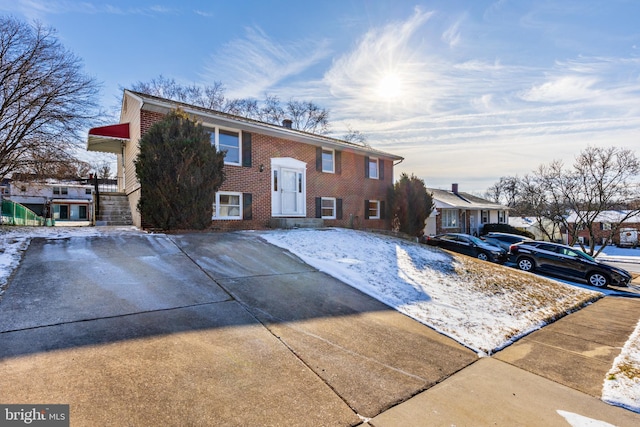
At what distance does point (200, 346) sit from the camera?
11.1 feet

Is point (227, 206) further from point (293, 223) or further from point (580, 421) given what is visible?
point (580, 421)

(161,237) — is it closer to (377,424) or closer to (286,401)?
(286,401)

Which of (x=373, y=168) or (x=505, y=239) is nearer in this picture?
(x=373, y=168)

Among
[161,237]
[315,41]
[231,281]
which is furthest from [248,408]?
[315,41]

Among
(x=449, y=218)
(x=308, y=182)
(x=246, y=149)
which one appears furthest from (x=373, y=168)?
(x=449, y=218)

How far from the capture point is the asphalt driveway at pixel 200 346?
254 centimetres

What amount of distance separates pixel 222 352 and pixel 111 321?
4.82 feet

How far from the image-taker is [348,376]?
3.27 meters

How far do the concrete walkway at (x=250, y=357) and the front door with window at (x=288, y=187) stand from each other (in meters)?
7.77

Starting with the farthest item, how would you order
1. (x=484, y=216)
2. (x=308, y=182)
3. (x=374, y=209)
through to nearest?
1. (x=484, y=216)
2. (x=374, y=209)
3. (x=308, y=182)

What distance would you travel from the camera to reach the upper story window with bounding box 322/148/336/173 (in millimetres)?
15781

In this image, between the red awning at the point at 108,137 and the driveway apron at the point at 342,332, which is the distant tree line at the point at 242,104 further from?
the driveway apron at the point at 342,332

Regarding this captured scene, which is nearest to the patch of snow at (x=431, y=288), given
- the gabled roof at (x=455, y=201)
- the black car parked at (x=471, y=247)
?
the black car parked at (x=471, y=247)

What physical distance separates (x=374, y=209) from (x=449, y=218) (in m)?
12.7
